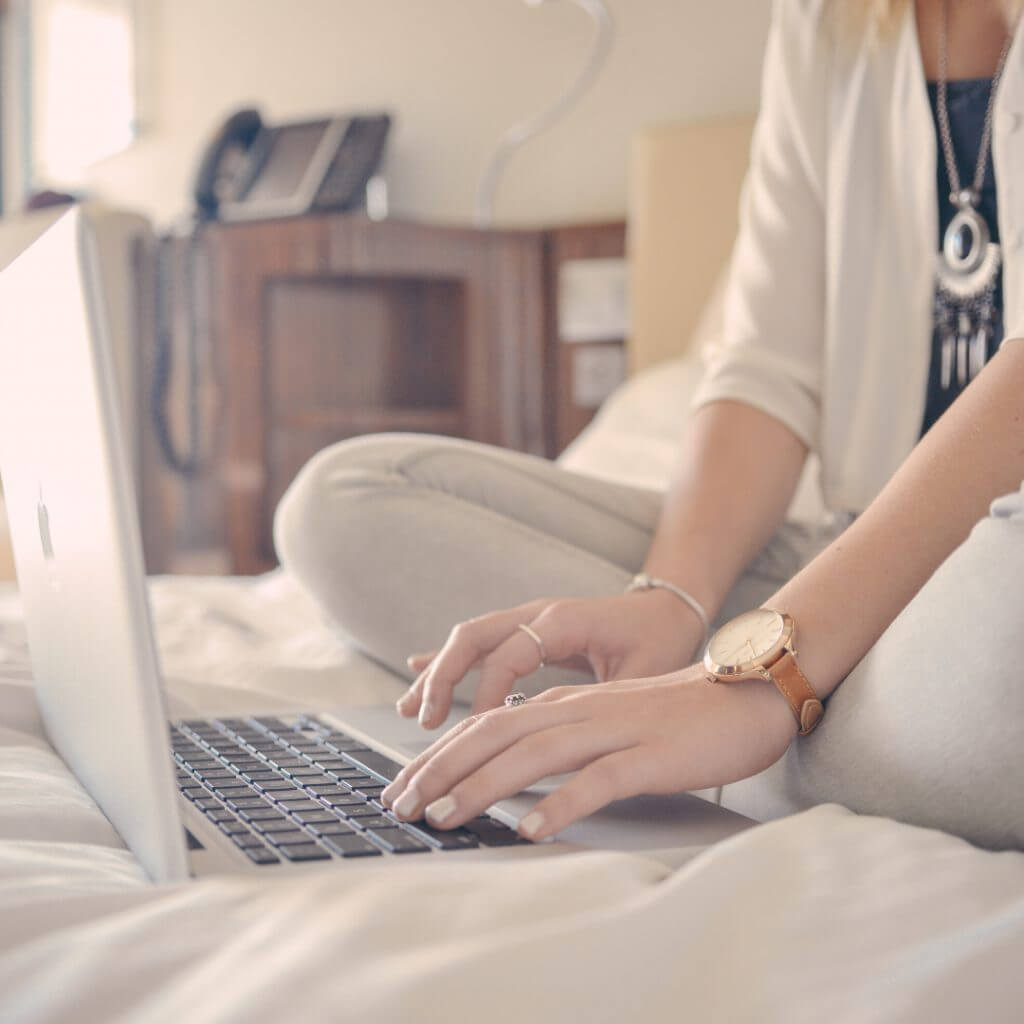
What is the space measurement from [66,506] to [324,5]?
2.77 metres

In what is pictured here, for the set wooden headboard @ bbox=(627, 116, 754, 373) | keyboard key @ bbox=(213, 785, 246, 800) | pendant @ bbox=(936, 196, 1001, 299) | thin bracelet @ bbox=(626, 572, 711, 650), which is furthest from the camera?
wooden headboard @ bbox=(627, 116, 754, 373)

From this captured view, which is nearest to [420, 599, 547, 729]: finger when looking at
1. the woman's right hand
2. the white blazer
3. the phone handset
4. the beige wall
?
the woman's right hand

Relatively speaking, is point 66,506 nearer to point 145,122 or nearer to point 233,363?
point 233,363

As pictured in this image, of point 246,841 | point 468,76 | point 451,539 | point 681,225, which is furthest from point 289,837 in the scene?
point 468,76

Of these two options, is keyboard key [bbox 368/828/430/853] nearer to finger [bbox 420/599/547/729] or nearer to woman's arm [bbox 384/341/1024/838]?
woman's arm [bbox 384/341/1024/838]

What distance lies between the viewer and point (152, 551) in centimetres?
255

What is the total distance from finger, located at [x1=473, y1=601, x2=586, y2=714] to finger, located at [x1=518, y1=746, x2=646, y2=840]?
0.19 meters

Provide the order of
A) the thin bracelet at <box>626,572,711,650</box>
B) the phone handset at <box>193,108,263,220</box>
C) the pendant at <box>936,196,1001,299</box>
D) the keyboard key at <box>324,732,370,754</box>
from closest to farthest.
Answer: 1. the keyboard key at <box>324,732,370,754</box>
2. the thin bracelet at <box>626,572,711,650</box>
3. the pendant at <box>936,196,1001,299</box>
4. the phone handset at <box>193,108,263,220</box>

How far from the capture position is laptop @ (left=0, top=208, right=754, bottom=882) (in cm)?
42

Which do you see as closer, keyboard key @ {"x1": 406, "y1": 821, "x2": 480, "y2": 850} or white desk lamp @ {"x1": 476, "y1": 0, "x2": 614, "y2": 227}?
keyboard key @ {"x1": 406, "y1": 821, "x2": 480, "y2": 850}

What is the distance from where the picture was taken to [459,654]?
0.72m

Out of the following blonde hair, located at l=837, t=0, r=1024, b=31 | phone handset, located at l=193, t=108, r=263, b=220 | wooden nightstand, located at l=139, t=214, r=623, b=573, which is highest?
blonde hair, located at l=837, t=0, r=1024, b=31

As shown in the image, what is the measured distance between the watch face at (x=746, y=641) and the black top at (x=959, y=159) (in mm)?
462

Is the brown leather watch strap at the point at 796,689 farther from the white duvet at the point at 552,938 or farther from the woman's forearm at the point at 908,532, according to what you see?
the white duvet at the point at 552,938
